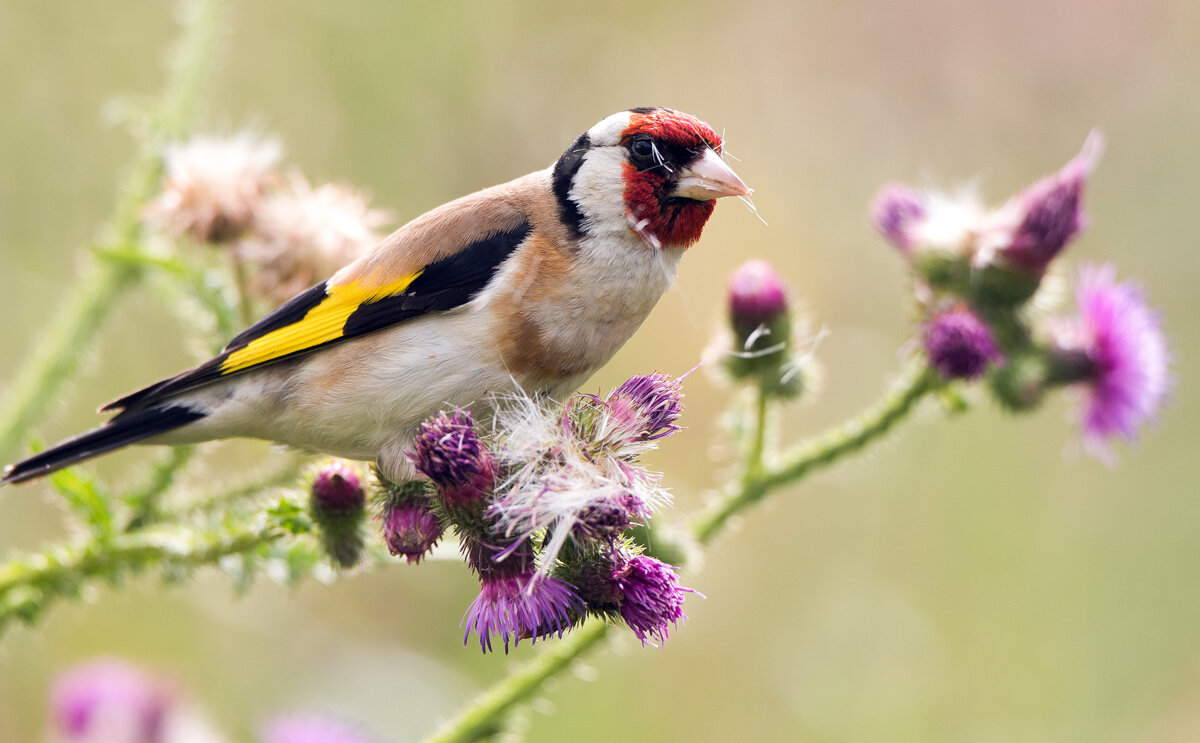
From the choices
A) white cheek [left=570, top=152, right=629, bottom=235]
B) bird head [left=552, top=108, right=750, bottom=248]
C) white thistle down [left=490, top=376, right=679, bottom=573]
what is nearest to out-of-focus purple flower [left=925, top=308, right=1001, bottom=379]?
bird head [left=552, top=108, right=750, bottom=248]

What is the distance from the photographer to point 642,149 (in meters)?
2.72

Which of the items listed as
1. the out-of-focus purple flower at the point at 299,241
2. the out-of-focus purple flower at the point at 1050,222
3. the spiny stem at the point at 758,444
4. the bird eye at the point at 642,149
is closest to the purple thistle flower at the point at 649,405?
the bird eye at the point at 642,149

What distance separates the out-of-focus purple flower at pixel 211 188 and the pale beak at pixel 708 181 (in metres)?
1.61

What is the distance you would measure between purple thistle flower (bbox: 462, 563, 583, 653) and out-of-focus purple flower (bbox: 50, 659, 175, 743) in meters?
1.35

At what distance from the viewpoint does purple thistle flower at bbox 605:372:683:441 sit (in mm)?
2346

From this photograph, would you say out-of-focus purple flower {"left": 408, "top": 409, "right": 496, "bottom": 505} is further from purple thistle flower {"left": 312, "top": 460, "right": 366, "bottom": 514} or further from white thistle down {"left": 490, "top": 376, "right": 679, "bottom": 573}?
purple thistle flower {"left": 312, "top": 460, "right": 366, "bottom": 514}

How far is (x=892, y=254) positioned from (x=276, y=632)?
4.29 meters

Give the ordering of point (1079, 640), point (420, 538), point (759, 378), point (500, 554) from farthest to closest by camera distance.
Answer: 1. point (1079, 640)
2. point (759, 378)
3. point (420, 538)
4. point (500, 554)

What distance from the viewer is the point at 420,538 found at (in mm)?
2379

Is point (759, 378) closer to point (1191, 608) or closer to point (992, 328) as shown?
point (992, 328)

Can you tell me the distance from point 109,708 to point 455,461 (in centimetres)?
150

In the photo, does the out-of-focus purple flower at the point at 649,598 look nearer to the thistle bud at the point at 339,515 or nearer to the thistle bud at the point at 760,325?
the thistle bud at the point at 339,515

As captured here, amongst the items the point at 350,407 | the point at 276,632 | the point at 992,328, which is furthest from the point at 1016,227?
the point at 276,632

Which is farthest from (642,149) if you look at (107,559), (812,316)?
(812,316)
